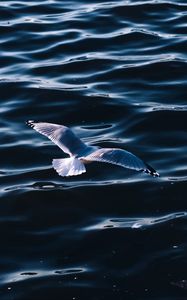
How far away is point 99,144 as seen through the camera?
664 cm

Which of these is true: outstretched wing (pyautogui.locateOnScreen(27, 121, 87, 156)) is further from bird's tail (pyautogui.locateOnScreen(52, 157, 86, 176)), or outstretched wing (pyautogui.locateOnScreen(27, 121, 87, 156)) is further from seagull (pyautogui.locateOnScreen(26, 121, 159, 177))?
bird's tail (pyautogui.locateOnScreen(52, 157, 86, 176))

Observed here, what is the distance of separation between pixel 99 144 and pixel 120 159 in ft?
3.90

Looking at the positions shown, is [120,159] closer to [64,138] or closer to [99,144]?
[64,138]

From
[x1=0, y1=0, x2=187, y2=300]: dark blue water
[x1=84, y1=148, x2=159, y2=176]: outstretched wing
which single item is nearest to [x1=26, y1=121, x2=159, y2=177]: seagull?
[x1=84, y1=148, x2=159, y2=176]: outstretched wing

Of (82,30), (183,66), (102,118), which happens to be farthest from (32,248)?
(82,30)

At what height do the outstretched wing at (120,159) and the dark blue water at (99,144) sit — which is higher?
the outstretched wing at (120,159)

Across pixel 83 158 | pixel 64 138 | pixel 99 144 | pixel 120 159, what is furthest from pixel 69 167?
pixel 99 144

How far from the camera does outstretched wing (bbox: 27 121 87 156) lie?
5.78 m

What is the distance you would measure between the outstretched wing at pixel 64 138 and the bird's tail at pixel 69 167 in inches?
7.0

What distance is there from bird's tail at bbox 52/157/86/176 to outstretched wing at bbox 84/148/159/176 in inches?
4.3

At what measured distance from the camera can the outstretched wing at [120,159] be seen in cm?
543

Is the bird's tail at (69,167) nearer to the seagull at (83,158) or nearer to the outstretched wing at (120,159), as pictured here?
the seagull at (83,158)

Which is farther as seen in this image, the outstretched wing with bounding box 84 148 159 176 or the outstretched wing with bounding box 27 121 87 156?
the outstretched wing with bounding box 27 121 87 156

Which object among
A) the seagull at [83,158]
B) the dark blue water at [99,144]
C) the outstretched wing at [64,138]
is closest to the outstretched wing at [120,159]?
the seagull at [83,158]
